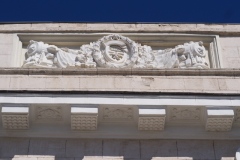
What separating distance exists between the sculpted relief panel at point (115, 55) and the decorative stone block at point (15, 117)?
1.19 metres

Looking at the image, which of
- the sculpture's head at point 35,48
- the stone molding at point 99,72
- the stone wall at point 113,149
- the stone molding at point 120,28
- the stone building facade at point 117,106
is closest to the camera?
the stone wall at point 113,149

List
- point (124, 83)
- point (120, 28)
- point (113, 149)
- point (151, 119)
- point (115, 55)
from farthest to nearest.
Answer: point (120, 28) < point (115, 55) < point (124, 83) < point (151, 119) < point (113, 149)

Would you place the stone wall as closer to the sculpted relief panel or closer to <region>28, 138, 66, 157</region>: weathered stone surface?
<region>28, 138, 66, 157</region>: weathered stone surface

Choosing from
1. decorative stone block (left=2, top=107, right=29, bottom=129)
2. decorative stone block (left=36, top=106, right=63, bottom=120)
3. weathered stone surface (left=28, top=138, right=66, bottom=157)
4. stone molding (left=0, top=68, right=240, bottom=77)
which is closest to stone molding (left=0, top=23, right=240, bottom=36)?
stone molding (left=0, top=68, right=240, bottom=77)

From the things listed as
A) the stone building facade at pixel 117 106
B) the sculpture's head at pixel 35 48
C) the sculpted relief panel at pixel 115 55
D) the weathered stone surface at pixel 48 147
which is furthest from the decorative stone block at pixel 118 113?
the sculpture's head at pixel 35 48

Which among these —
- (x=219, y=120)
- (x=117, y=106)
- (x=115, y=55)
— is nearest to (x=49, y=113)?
(x=117, y=106)

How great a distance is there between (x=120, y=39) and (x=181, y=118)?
1825 mm

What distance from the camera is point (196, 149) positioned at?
8156 millimetres

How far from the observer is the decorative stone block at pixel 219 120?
816 centimetres

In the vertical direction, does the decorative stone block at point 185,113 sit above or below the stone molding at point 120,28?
below

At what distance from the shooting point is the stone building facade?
8117 millimetres

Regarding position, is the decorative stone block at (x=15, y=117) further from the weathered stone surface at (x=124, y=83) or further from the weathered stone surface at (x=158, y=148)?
the weathered stone surface at (x=158, y=148)

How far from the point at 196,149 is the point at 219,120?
0.50 metres

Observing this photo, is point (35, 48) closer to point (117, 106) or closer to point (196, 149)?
point (117, 106)
